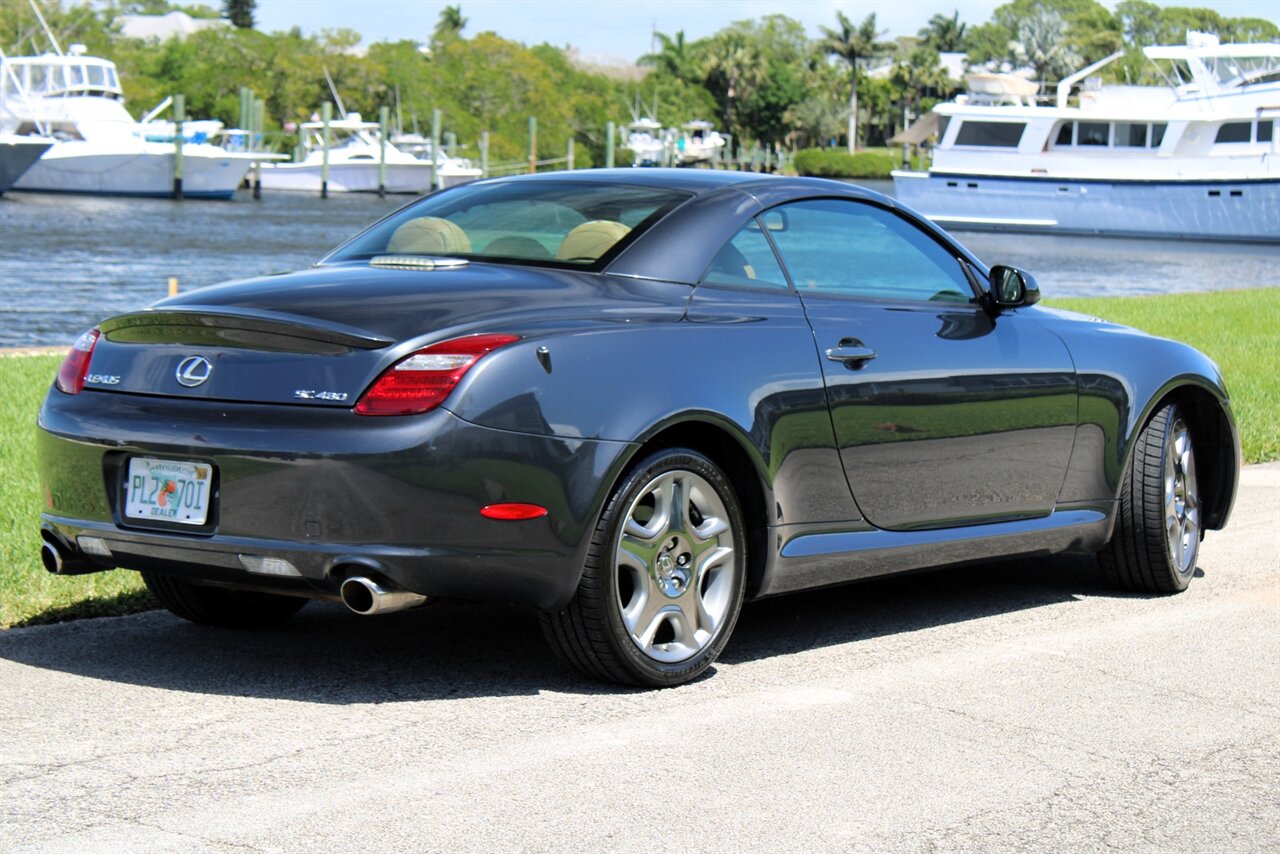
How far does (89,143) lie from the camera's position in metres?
81.0

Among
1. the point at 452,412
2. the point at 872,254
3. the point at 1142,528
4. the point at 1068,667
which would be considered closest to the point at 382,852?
the point at 452,412

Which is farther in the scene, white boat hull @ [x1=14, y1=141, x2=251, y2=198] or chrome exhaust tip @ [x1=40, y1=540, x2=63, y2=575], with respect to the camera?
white boat hull @ [x1=14, y1=141, x2=251, y2=198]

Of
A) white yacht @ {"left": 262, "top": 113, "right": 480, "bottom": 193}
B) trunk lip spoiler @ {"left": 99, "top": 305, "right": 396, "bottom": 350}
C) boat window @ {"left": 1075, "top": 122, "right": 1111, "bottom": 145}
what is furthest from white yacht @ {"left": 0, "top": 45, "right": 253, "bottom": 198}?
trunk lip spoiler @ {"left": 99, "top": 305, "right": 396, "bottom": 350}

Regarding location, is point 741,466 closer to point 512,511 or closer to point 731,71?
point 512,511

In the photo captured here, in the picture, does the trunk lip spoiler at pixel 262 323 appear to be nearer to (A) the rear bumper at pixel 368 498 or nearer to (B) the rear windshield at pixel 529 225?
→ (A) the rear bumper at pixel 368 498

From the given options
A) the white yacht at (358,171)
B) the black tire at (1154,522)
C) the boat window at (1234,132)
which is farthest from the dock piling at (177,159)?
the black tire at (1154,522)

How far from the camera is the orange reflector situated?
4.75 m

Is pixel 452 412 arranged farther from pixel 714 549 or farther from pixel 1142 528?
pixel 1142 528

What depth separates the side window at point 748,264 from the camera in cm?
558

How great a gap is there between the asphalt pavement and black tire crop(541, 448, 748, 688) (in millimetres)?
121

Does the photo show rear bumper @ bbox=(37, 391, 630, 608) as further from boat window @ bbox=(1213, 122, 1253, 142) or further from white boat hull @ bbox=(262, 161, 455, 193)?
white boat hull @ bbox=(262, 161, 455, 193)

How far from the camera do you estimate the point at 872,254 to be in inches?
244

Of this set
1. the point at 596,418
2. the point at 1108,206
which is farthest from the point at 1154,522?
the point at 1108,206

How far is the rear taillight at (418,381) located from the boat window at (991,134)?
6140cm
